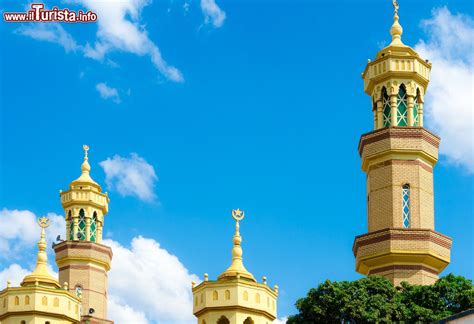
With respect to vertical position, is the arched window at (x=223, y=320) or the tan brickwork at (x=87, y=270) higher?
the tan brickwork at (x=87, y=270)

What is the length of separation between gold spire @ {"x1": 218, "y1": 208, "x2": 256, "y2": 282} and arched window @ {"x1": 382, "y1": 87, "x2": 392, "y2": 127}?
879cm

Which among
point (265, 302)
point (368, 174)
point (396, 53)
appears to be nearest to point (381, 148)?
point (368, 174)

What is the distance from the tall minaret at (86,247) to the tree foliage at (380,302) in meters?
20.0

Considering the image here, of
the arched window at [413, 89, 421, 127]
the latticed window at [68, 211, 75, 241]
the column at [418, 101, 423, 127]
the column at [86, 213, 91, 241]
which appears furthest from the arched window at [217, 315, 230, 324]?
the latticed window at [68, 211, 75, 241]

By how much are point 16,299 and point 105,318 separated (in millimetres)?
15041

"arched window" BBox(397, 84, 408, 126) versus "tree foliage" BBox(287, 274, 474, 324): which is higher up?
"arched window" BBox(397, 84, 408, 126)

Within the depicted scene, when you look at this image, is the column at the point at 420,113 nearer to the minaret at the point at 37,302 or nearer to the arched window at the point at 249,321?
the arched window at the point at 249,321

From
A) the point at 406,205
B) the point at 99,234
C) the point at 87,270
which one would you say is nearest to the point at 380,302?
the point at 406,205

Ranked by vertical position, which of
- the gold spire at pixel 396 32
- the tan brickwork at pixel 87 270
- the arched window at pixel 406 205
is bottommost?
the arched window at pixel 406 205

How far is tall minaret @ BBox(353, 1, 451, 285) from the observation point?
44656 mm

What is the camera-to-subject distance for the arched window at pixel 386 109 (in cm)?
4907

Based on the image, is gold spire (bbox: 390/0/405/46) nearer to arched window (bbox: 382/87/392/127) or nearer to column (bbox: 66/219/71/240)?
arched window (bbox: 382/87/392/127)

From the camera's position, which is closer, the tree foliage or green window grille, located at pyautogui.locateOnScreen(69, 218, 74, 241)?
the tree foliage

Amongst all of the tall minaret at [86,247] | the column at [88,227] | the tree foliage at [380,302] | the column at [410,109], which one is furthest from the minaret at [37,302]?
the column at [410,109]
